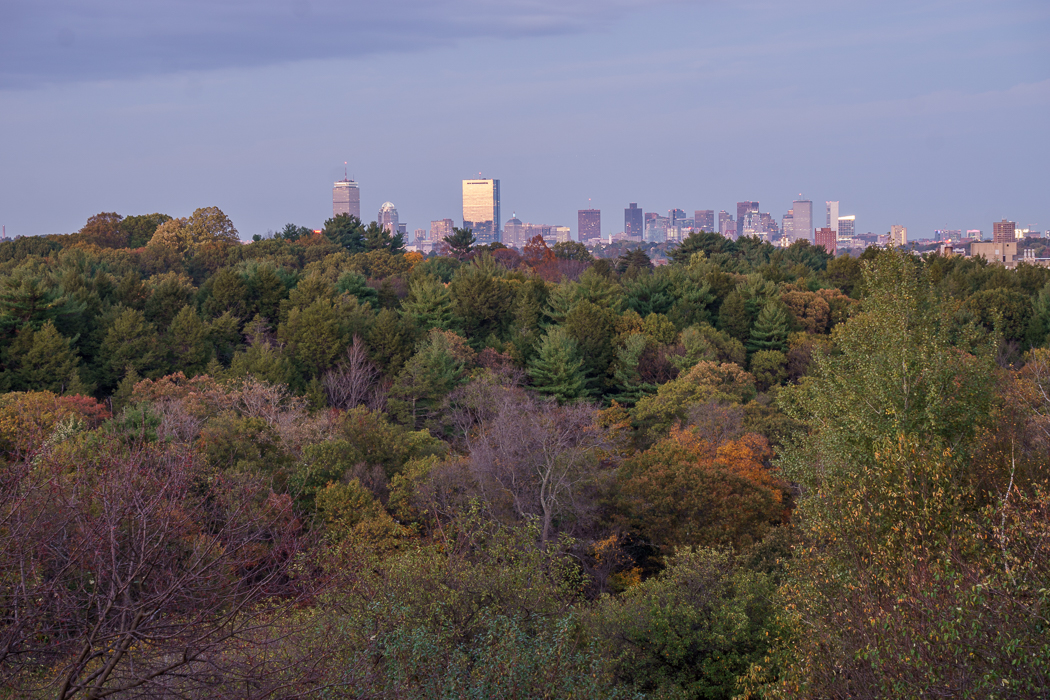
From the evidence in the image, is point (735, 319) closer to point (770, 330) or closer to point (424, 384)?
point (770, 330)

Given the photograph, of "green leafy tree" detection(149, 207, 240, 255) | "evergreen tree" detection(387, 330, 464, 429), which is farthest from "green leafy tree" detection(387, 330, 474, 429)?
"green leafy tree" detection(149, 207, 240, 255)

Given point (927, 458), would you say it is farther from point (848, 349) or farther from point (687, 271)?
point (687, 271)

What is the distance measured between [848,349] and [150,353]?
2878cm

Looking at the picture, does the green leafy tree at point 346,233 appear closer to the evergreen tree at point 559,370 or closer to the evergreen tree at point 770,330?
the evergreen tree at point 559,370

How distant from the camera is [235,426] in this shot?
2223cm

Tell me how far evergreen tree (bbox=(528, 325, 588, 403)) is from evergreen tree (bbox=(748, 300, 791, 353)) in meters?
13.9

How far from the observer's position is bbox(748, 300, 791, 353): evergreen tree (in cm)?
A: 4691

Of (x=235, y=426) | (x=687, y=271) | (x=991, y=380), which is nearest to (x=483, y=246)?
(x=687, y=271)

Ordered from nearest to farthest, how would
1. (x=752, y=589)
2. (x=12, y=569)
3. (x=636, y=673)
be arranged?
(x=12, y=569) < (x=636, y=673) < (x=752, y=589)

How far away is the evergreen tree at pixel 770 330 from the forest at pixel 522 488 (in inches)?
8.8

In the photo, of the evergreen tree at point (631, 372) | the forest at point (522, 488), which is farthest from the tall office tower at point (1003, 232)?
the evergreen tree at point (631, 372)

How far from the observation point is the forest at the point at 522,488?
24.1 ft

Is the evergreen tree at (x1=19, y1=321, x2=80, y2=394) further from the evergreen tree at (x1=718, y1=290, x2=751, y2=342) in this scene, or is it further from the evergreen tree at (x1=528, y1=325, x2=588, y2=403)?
the evergreen tree at (x1=718, y1=290, x2=751, y2=342)

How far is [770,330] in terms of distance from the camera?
47.1 m
